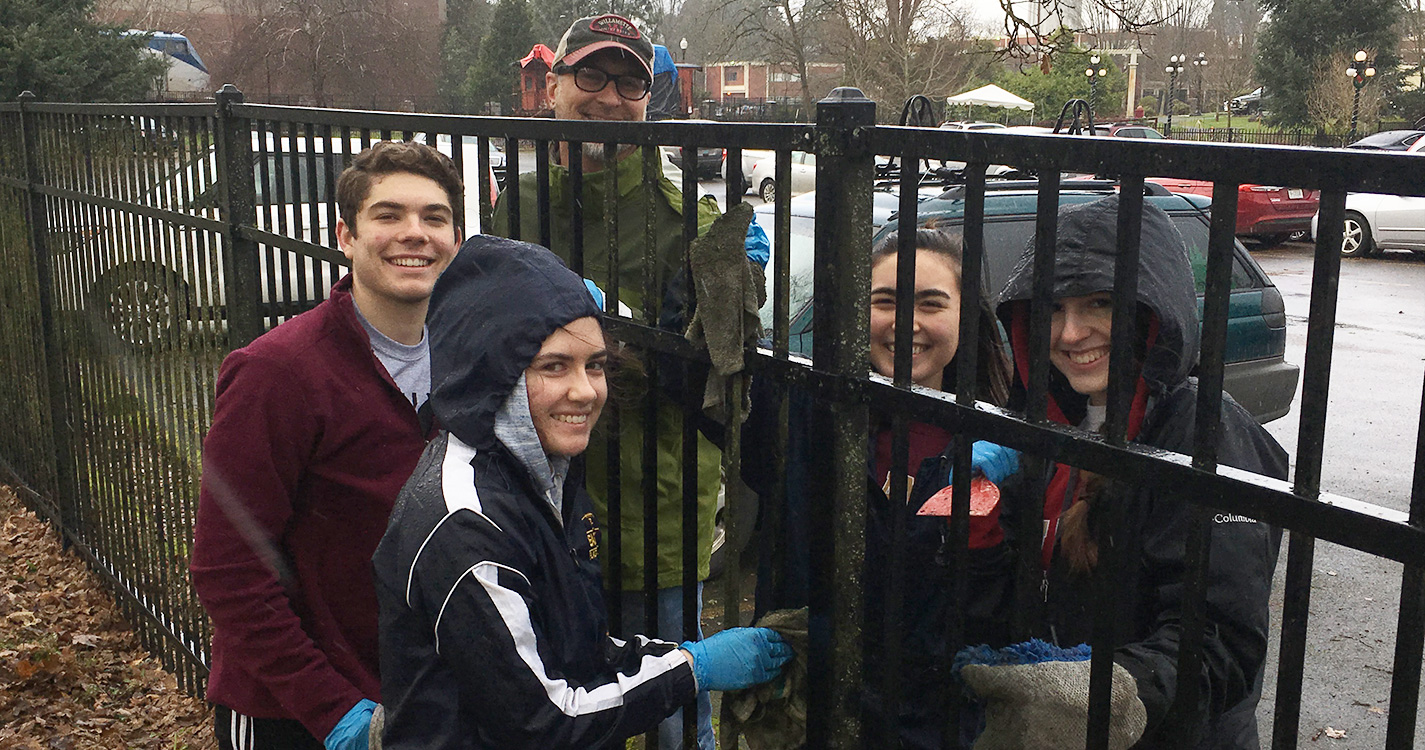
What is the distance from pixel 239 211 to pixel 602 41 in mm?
1323

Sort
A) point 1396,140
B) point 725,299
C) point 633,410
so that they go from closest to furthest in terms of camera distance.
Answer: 1. point 725,299
2. point 633,410
3. point 1396,140

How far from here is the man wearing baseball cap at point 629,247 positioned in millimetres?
2502

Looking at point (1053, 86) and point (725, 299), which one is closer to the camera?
point (725, 299)

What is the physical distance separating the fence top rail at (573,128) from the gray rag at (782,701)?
804 mm

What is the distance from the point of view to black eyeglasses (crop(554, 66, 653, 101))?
3.10 m

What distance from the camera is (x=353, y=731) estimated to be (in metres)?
2.41

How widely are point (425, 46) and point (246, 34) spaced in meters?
8.66

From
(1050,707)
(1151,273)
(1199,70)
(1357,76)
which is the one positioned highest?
(1199,70)

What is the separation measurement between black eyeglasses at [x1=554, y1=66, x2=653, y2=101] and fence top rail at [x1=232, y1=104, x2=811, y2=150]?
42 cm

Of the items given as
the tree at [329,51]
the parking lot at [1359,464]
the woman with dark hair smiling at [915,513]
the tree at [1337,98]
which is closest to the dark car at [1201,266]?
the parking lot at [1359,464]

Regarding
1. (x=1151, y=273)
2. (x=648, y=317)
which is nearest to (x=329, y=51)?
(x=648, y=317)

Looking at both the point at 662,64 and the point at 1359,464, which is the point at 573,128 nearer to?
the point at 662,64

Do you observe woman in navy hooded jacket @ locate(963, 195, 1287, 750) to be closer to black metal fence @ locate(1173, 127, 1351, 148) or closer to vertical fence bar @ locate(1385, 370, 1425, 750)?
vertical fence bar @ locate(1385, 370, 1425, 750)

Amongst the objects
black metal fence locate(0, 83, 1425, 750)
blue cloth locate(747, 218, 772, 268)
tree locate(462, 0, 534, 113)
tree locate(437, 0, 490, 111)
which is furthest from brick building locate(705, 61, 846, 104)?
blue cloth locate(747, 218, 772, 268)
